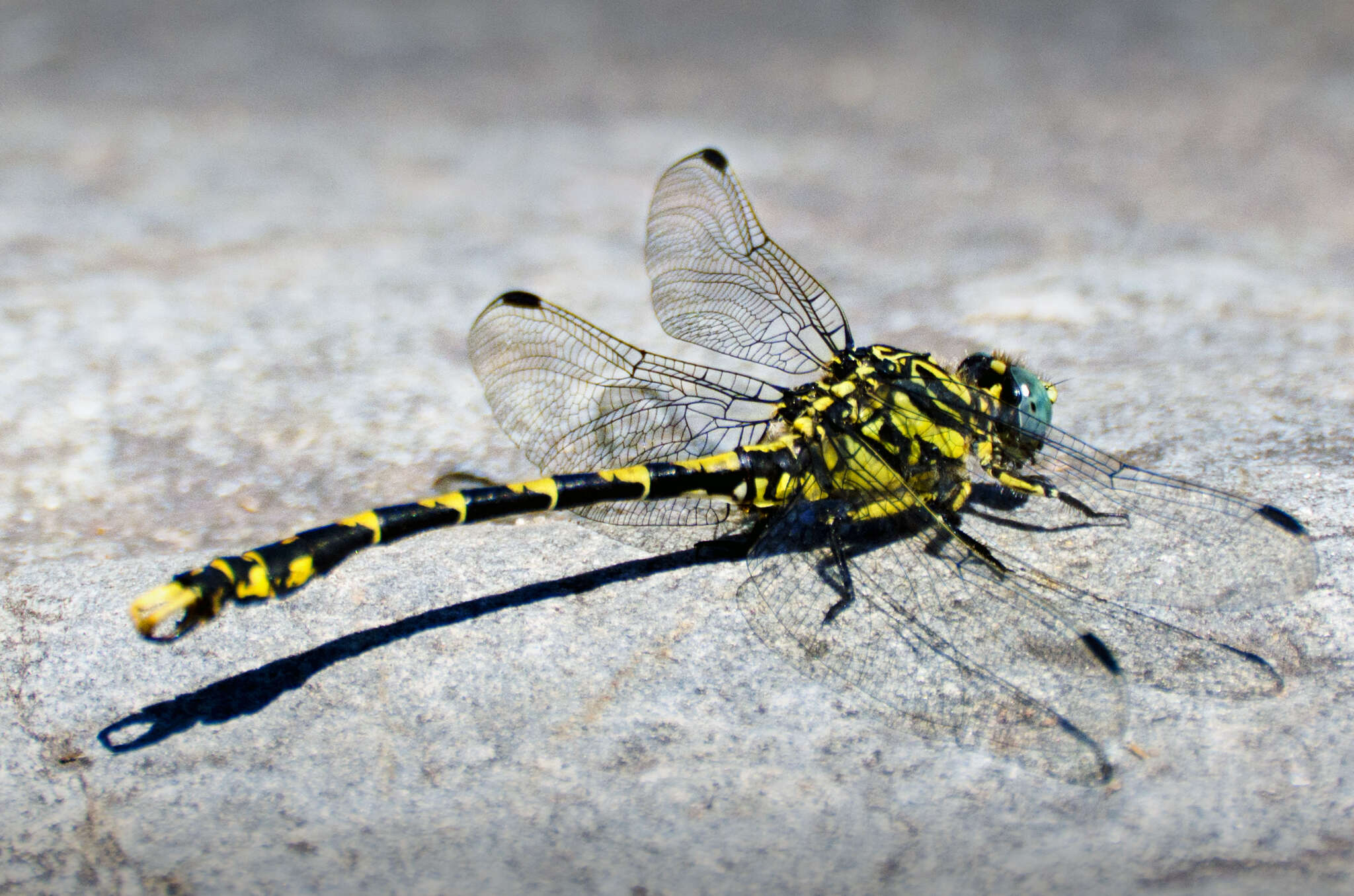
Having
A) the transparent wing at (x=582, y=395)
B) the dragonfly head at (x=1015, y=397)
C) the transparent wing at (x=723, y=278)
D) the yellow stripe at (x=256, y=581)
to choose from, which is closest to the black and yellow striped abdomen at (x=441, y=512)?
the yellow stripe at (x=256, y=581)

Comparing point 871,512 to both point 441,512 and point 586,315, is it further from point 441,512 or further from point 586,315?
point 586,315

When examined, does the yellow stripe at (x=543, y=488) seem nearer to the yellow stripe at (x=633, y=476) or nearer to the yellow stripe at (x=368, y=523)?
the yellow stripe at (x=633, y=476)

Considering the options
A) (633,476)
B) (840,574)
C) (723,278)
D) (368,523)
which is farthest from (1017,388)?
(368,523)

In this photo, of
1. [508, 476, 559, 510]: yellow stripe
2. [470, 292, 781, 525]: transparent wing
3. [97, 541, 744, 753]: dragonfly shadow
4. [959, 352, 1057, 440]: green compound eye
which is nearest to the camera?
[97, 541, 744, 753]: dragonfly shadow

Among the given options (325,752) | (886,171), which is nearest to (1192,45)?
(886,171)

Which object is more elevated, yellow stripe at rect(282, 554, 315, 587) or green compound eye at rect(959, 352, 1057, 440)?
green compound eye at rect(959, 352, 1057, 440)

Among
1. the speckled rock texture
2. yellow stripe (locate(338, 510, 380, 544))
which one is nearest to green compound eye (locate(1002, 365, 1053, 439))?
the speckled rock texture

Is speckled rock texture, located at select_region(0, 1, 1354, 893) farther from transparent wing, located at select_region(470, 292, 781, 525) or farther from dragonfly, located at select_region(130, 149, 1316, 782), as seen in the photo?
transparent wing, located at select_region(470, 292, 781, 525)
